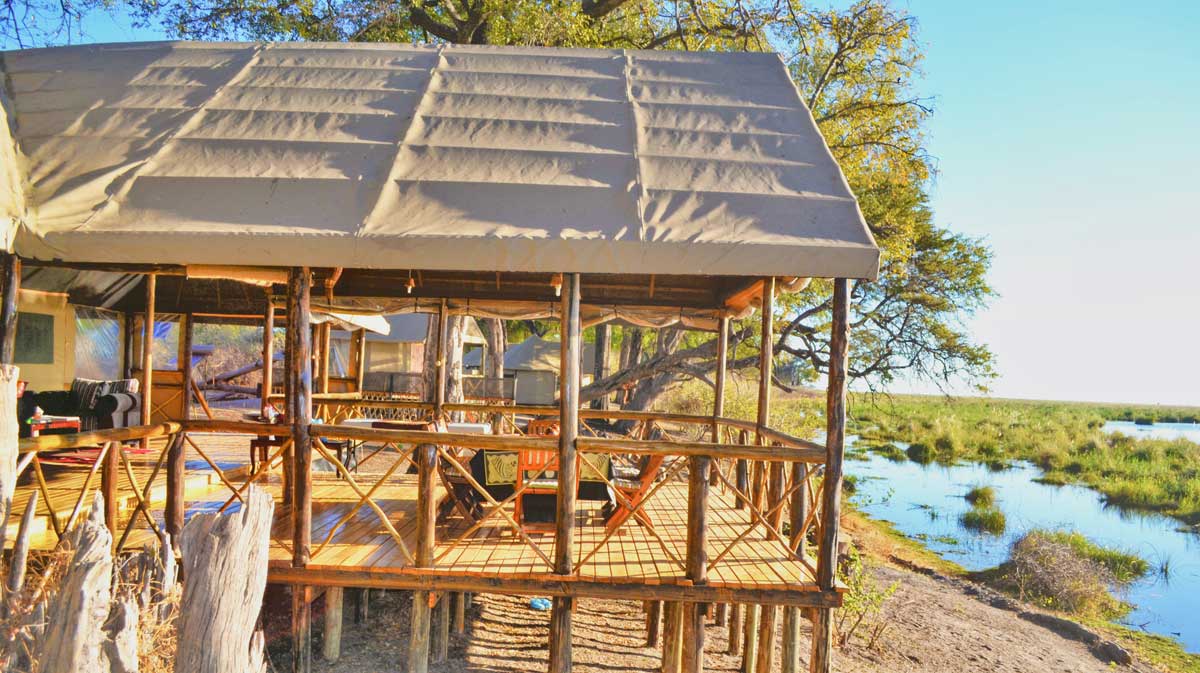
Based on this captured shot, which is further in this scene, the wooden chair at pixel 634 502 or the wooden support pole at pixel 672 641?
the wooden support pole at pixel 672 641

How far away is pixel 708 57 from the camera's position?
800 centimetres

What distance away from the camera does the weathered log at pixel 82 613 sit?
317 centimetres

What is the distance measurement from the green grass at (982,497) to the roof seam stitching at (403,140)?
1783 centimetres

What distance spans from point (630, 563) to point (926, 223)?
44.1 ft

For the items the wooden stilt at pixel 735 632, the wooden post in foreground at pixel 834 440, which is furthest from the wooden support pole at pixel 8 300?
the wooden stilt at pixel 735 632

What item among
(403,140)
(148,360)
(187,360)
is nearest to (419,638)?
(403,140)

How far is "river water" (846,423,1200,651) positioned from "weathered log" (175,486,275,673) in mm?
13114

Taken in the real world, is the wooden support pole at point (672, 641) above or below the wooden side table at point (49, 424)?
below

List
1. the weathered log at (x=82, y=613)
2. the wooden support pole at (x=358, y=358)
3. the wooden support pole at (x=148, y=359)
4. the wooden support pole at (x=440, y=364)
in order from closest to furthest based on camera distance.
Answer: the weathered log at (x=82, y=613) → the wooden support pole at (x=148, y=359) → the wooden support pole at (x=440, y=364) → the wooden support pole at (x=358, y=358)

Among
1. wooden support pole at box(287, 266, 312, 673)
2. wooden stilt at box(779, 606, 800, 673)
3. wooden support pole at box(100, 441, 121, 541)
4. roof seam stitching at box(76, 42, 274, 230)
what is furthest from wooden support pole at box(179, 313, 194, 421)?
wooden stilt at box(779, 606, 800, 673)

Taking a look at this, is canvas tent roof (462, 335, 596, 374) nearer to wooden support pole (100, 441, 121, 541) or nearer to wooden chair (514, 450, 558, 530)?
wooden chair (514, 450, 558, 530)

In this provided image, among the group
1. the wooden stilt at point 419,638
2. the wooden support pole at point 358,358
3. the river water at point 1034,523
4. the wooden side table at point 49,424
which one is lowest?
the river water at point 1034,523

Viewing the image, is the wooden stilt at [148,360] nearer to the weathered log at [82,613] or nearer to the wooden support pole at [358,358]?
the wooden support pole at [358,358]

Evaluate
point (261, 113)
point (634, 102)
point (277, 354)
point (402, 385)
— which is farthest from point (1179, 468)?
point (277, 354)
